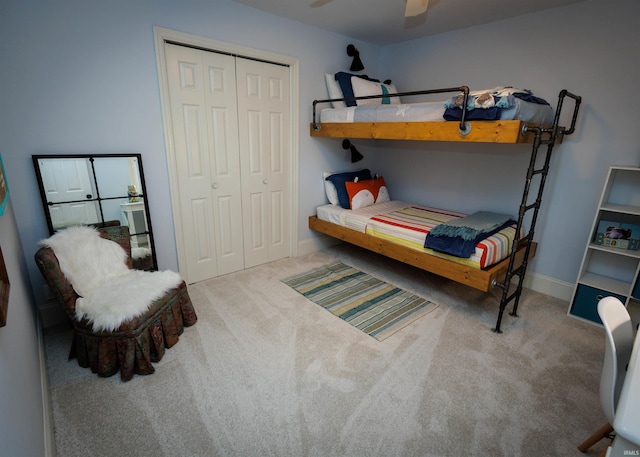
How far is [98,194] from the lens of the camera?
2.24 m

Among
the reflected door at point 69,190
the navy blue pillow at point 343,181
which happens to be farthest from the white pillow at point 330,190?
the reflected door at point 69,190

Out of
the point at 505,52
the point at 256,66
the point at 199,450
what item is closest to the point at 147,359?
the point at 199,450

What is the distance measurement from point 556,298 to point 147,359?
10.8ft

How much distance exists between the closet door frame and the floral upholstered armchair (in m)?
0.64

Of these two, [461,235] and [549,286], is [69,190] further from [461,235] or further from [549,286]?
[549,286]

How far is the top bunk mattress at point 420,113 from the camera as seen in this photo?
6.49ft

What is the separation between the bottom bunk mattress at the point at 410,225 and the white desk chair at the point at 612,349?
104 cm

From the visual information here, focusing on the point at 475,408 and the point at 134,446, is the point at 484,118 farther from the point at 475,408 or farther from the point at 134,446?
the point at 134,446

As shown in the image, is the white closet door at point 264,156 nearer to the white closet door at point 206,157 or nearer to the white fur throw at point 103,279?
the white closet door at point 206,157

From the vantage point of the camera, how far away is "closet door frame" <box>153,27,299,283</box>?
2322mm

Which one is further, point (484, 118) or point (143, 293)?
point (484, 118)

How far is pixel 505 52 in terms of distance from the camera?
2.79 metres

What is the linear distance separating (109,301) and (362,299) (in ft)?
6.06

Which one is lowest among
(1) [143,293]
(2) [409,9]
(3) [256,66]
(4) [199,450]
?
(4) [199,450]
